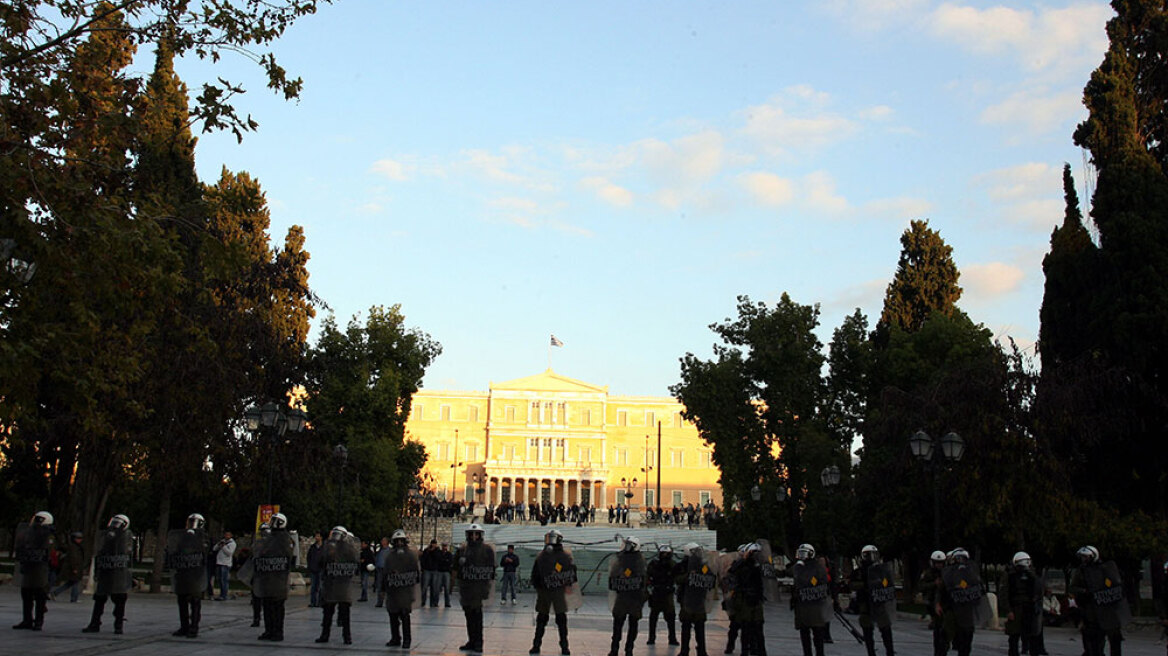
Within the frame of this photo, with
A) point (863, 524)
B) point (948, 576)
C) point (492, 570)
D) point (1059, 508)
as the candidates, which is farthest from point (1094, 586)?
point (863, 524)

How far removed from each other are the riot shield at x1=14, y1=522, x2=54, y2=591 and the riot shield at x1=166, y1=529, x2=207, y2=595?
1.65m

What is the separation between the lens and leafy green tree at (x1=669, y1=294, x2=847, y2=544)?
45.4 meters

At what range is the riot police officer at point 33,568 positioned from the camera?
46.5ft

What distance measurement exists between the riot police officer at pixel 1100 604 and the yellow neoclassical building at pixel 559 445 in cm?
9032

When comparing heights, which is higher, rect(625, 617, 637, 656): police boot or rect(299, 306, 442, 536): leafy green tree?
rect(299, 306, 442, 536): leafy green tree

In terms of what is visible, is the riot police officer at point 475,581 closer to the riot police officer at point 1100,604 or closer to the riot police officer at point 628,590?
the riot police officer at point 628,590

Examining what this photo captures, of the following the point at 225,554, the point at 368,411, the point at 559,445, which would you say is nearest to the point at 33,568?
the point at 225,554

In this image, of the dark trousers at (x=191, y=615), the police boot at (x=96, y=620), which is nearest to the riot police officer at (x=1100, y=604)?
the dark trousers at (x=191, y=615)

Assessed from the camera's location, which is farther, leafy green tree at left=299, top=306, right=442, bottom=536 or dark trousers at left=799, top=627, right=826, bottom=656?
leafy green tree at left=299, top=306, right=442, bottom=536

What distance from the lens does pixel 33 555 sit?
14.4 meters

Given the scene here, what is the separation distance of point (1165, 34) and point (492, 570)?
90.1 ft

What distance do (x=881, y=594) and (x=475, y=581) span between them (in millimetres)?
5502

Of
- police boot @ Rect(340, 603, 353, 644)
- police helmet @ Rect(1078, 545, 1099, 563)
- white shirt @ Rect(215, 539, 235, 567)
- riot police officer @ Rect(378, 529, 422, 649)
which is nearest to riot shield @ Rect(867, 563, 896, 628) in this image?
police helmet @ Rect(1078, 545, 1099, 563)

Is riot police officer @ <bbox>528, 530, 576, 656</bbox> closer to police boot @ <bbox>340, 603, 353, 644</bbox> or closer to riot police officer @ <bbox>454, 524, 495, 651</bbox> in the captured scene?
riot police officer @ <bbox>454, 524, 495, 651</bbox>
